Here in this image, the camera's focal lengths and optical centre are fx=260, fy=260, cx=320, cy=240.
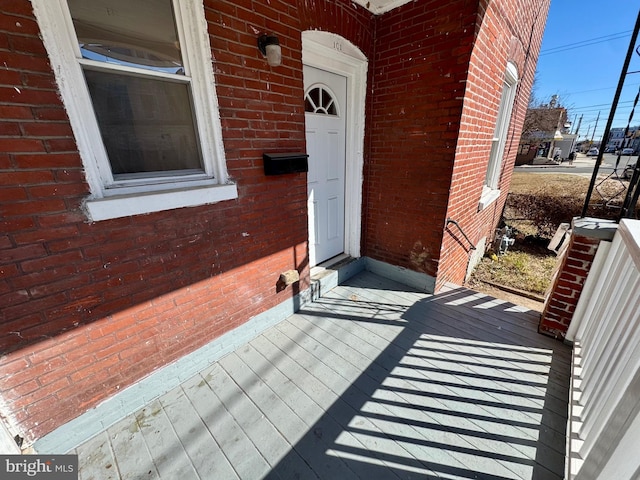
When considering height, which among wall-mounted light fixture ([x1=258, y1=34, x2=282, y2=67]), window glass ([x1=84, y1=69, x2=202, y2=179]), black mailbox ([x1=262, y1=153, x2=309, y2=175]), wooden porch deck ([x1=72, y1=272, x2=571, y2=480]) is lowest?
wooden porch deck ([x1=72, y1=272, x2=571, y2=480])

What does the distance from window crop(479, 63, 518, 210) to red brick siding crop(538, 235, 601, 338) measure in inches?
75.7

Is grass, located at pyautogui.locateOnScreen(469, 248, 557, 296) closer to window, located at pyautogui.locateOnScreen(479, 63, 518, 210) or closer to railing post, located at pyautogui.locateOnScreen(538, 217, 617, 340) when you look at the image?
window, located at pyautogui.locateOnScreen(479, 63, 518, 210)

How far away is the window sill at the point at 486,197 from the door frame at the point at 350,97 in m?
2.02

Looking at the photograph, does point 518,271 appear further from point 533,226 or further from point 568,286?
point 533,226

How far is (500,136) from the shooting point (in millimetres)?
4281

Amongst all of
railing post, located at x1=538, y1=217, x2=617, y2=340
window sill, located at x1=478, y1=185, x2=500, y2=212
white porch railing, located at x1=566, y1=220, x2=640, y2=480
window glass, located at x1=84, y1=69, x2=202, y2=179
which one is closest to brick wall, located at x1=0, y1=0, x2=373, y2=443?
window glass, located at x1=84, y1=69, x2=202, y2=179

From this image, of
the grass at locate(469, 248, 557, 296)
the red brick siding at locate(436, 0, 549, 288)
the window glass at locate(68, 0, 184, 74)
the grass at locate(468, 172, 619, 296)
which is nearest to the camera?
the window glass at locate(68, 0, 184, 74)

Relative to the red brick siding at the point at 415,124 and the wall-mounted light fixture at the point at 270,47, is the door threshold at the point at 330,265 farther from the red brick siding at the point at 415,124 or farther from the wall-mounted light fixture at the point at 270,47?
the wall-mounted light fixture at the point at 270,47

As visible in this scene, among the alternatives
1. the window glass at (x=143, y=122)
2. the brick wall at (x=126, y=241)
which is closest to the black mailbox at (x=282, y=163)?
the brick wall at (x=126, y=241)

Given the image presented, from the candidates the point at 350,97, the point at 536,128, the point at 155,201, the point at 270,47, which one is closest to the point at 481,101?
the point at 350,97

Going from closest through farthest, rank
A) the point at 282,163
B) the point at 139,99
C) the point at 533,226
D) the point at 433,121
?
the point at 139,99 < the point at 282,163 < the point at 433,121 < the point at 533,226

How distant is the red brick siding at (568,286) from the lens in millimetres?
2066

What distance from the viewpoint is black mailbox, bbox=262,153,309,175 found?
2.04 meters

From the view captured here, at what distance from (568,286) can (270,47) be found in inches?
119
